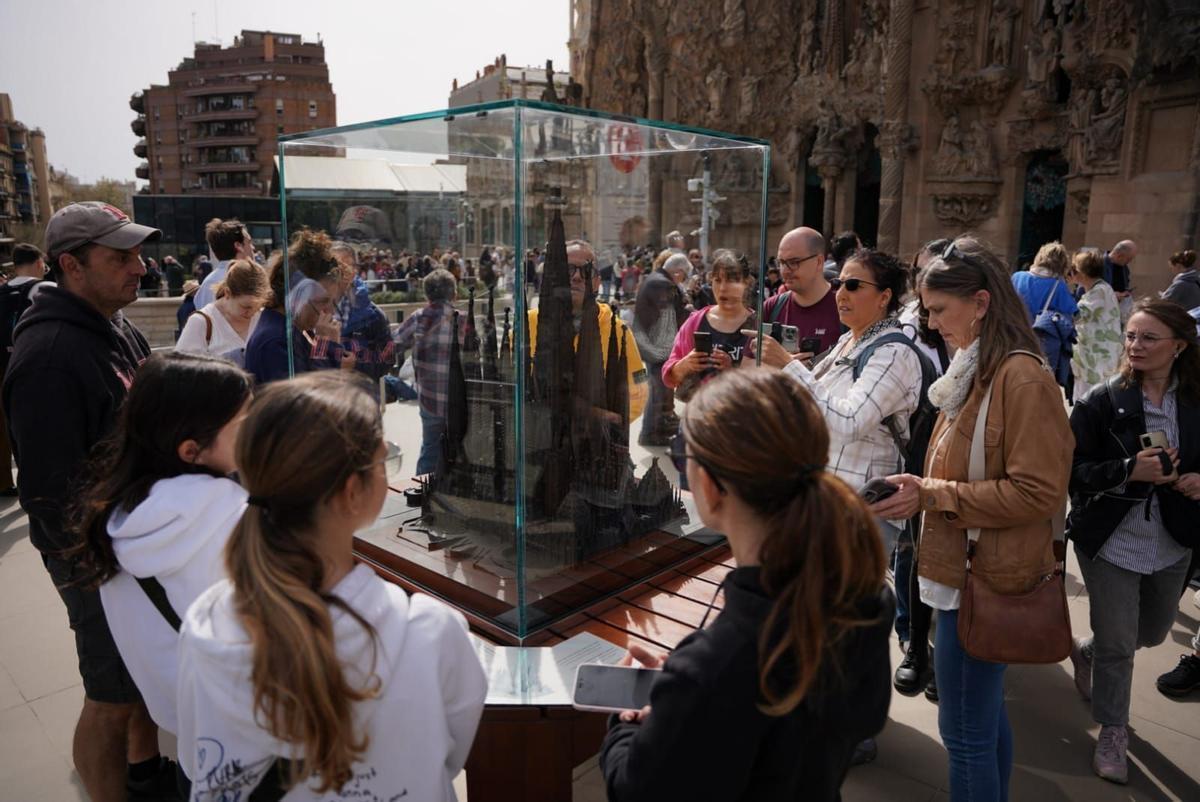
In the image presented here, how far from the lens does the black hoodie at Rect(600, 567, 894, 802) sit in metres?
1.19

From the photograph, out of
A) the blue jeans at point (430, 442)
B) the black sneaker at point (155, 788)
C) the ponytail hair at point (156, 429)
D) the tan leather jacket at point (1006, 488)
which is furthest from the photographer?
the blue jeans at point (430, 442)

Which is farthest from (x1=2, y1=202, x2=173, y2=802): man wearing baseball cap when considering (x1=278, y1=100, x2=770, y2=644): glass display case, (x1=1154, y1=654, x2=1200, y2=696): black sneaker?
(x1=1154, y1=654, x2=1200, y2=696): black sneaker

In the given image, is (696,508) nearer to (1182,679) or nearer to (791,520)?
(791,520)

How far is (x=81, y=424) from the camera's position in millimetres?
2457

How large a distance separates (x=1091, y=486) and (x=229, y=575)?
3.07 m

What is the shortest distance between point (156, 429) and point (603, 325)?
1.62 meters

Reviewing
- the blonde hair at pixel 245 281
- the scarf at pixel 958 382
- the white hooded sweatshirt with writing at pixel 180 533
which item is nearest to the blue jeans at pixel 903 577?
the scarf at pixel 958 382

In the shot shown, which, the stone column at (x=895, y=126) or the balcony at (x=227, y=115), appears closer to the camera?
the stone column at (x=895, y=126)

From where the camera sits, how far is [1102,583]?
10.2 ft

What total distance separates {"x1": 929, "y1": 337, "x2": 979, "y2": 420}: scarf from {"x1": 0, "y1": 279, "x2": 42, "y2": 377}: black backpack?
6.22 meters

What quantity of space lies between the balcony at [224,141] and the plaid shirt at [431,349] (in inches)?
3477

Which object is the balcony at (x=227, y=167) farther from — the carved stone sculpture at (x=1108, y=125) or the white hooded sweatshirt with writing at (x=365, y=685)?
the white hooded sweatshirt with writing at (x=365, y=685)

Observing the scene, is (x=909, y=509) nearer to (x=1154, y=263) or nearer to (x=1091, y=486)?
(x=1091, y=486)

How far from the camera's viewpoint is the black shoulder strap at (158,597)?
1.87m
